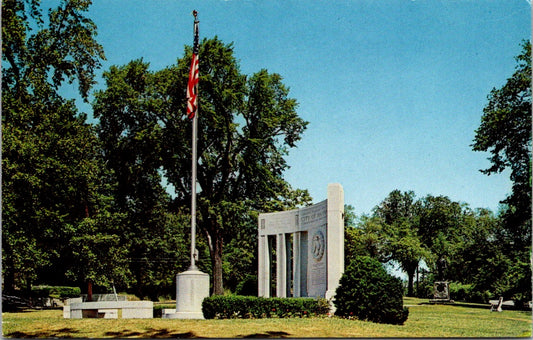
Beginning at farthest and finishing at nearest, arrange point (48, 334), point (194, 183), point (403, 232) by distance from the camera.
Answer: point (403, 232) → point (194, 183) → point (48, 334)

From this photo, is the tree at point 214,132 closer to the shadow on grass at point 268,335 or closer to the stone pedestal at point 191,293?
the stone pedestal at point 191,293

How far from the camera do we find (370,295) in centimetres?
1731

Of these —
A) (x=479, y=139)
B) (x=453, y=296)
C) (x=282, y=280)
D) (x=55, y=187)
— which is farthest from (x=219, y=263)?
(x=453, y=296)

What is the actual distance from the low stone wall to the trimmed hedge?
Result: 7.00 meters

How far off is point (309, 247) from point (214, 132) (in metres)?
11.9

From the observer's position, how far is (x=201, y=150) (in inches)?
1313

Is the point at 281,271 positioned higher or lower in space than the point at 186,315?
higher

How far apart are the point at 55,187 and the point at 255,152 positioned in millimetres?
10312

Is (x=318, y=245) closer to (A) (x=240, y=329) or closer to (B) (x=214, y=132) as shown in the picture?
(A) (x=240, y=329)

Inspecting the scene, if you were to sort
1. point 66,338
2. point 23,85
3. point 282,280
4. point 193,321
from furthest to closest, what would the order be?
point 282,280
point 23,85
point 193,321
point 66,338

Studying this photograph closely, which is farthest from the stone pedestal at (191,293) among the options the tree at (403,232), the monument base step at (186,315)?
the tree at (403,232)

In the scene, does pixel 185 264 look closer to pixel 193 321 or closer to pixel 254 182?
pixel 254 182

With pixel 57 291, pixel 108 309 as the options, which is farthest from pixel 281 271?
pixel 57 291

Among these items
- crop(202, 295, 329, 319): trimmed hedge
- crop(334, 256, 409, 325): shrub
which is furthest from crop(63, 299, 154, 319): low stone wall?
crop(334, 256, 409, 325): shrub
